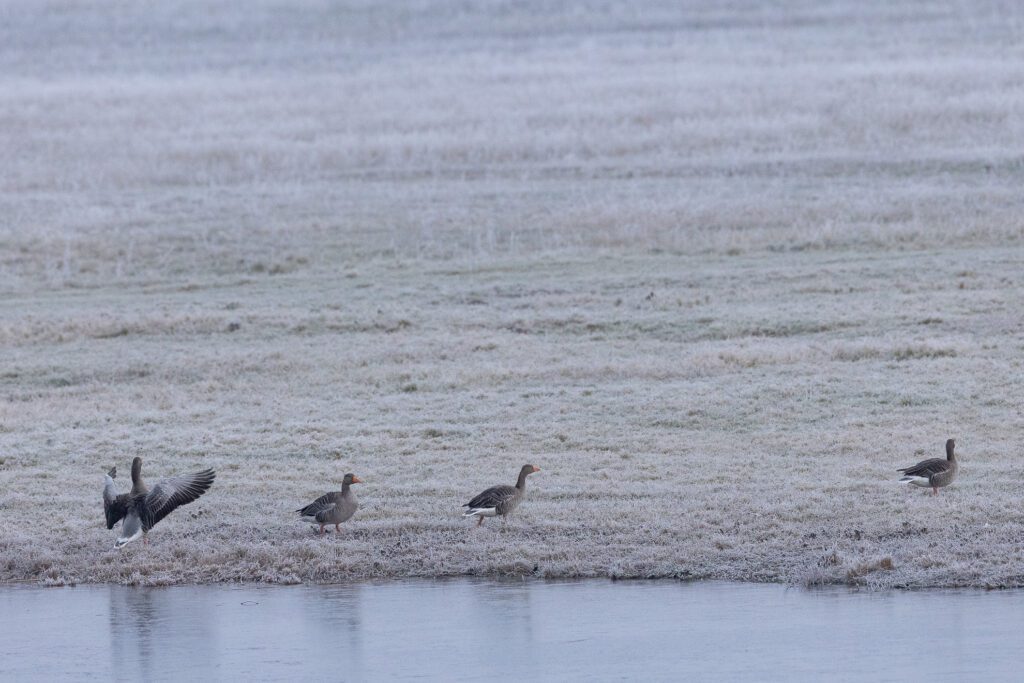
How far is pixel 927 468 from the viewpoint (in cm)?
1436

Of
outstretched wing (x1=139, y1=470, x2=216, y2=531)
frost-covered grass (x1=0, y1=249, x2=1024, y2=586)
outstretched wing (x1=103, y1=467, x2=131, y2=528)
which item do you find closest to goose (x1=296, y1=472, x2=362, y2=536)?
frost-covered grass (x1=0, y1=249, x2=1024, y2=586)

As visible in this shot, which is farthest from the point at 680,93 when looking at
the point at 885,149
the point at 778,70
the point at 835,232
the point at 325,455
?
the point at 325,455

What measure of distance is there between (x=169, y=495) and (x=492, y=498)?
9.38 ft

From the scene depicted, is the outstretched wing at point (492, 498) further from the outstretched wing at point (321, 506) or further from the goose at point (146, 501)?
the goose at point (146, 501)

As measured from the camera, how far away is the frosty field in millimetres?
14039

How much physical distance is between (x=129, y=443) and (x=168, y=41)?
6905 centimetres

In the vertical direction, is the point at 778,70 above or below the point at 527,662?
above

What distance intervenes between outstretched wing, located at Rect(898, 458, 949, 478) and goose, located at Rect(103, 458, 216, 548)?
6.37 metres

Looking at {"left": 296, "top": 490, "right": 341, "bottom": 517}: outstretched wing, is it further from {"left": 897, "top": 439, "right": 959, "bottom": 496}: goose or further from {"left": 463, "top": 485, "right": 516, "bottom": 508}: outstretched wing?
{"left": 897, "top": 439, "right": 959, "bottom": 496}: goose

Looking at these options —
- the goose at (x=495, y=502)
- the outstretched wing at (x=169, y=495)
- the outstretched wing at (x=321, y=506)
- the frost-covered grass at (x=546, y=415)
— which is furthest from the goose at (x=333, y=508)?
the goose at (x=495, y=502)

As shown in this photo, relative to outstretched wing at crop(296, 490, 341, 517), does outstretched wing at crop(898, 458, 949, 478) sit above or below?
above

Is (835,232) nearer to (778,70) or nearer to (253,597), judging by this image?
(253,597)

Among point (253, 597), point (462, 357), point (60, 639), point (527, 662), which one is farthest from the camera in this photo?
point (462, 357)

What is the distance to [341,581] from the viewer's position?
43.4ft
